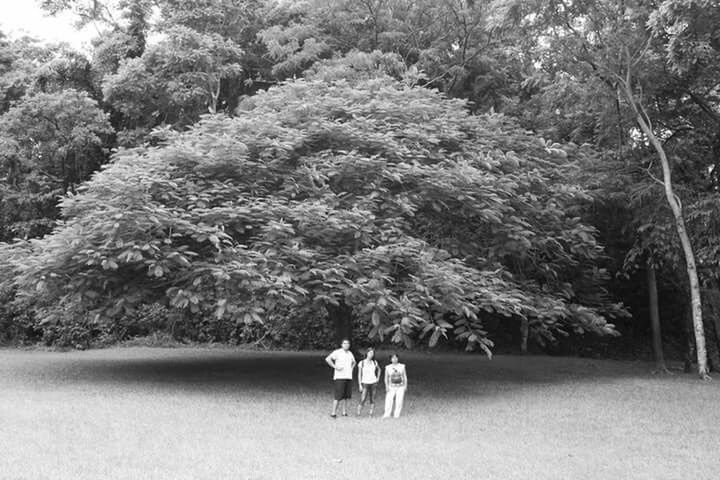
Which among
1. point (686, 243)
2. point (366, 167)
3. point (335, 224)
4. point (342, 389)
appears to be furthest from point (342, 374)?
point (686, 243)

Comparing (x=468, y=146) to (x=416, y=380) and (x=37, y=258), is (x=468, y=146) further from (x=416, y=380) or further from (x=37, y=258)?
(x=37, y=258)

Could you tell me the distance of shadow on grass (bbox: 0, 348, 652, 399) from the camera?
16.6m

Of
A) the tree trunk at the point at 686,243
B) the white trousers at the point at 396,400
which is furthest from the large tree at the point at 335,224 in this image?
the tree trunk at the point at 686,243

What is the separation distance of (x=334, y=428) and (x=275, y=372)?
29.3 feet

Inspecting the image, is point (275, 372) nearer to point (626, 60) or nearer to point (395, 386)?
point (395, 386)

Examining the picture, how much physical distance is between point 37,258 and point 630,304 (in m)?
23.5

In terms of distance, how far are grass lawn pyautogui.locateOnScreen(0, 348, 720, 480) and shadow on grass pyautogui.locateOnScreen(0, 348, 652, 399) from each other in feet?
0.34

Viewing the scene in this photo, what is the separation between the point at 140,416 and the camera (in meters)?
11.7

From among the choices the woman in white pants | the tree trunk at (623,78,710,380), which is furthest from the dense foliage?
the woman in white pants

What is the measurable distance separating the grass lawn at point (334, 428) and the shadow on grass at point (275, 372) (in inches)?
4.1

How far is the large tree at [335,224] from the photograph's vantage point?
14.4 metres

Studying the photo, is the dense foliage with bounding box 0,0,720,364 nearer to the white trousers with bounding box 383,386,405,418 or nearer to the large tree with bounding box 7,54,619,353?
the large tree with bounding box 7,54,619,353

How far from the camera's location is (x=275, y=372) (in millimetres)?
19828

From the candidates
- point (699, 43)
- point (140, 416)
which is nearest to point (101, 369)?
point (140, 416)
